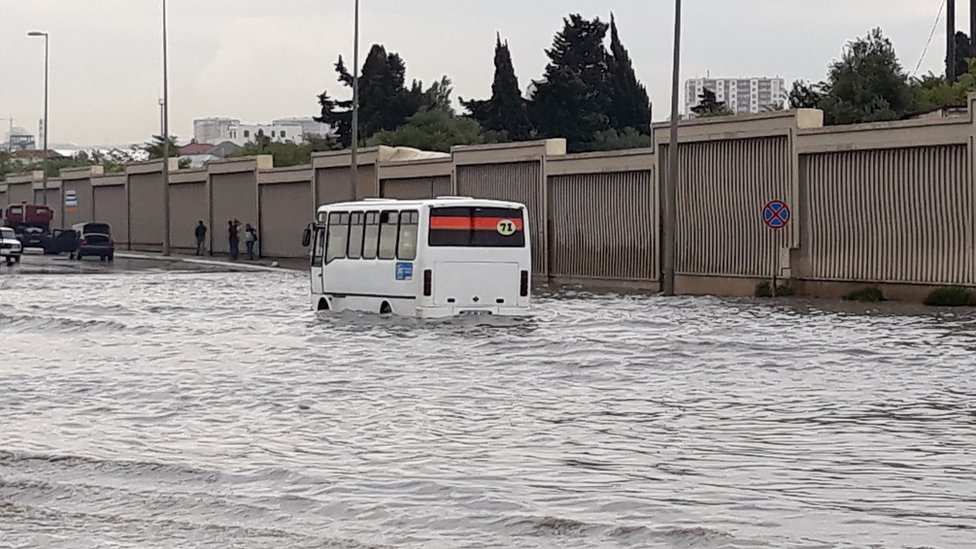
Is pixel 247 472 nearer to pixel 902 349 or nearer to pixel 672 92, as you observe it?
pixel 902 349

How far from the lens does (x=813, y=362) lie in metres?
21.9

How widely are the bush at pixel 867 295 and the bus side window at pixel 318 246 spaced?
41.1 ft

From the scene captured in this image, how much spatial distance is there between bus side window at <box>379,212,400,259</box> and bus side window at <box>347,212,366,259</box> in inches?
27.5

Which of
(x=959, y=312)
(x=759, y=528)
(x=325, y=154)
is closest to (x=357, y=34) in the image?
(x=325, y=154)

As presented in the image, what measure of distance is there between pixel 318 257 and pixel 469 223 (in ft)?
13.4

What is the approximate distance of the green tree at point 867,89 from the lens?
6253 centimetres

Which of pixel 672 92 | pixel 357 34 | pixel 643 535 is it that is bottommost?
pixel 643 535

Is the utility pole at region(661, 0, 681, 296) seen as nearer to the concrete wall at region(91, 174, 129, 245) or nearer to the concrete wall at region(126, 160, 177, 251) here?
the concrete wall at region(126, 160, 177, 251)

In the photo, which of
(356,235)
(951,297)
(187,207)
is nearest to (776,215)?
(951,297)

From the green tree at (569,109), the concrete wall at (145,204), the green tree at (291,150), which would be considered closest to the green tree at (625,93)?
the green tree at (569,109)

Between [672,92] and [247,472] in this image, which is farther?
[672,92]

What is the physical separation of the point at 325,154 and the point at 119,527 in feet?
189

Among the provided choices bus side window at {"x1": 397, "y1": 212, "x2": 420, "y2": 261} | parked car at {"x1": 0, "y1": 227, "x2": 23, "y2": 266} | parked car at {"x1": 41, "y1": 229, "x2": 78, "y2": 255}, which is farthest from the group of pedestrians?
bus side window at {"x1": 397, "y1": 212, "x2": 420, "y2": 261}

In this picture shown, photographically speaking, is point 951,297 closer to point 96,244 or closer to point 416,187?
point 416,187
